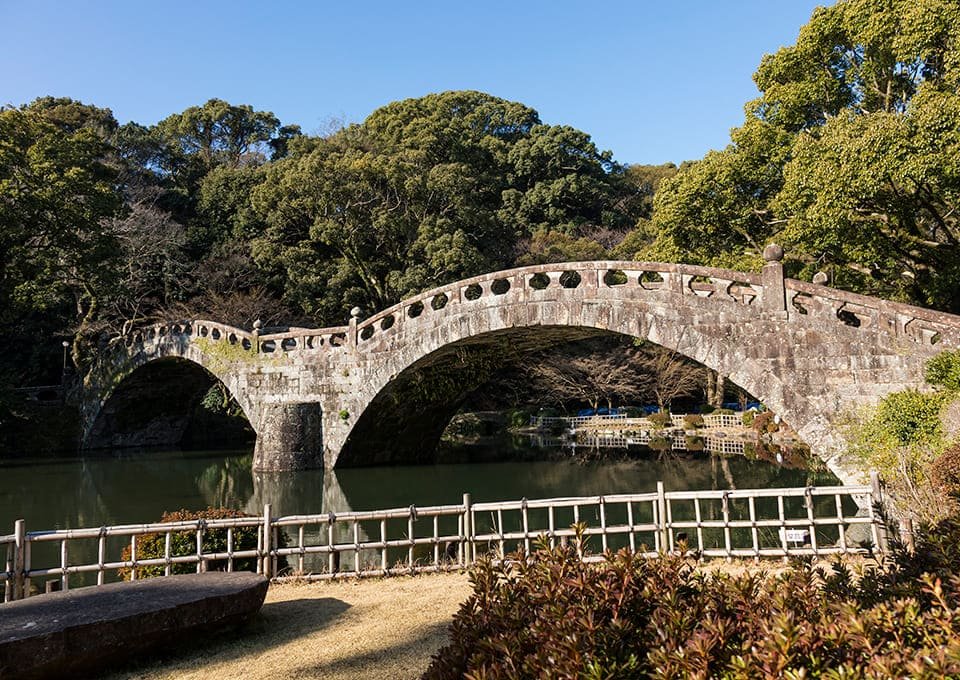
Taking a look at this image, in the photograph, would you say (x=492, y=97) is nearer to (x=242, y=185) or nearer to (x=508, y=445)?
(x=242, y=185)

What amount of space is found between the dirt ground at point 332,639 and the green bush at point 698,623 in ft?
6.10

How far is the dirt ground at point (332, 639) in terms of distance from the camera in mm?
4578

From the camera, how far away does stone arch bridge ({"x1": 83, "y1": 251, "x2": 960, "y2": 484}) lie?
35.3 ft

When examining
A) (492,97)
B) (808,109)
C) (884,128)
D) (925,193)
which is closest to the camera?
(884,128)

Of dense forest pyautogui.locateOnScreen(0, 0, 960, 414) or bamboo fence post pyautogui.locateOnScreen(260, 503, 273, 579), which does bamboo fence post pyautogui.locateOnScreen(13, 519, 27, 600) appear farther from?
dense forest pyautogui.locateOnScreen(0, 0, 960, 414)

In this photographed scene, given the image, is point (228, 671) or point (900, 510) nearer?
point (228, 671)

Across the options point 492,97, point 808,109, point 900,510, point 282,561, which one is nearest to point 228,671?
point 282,561

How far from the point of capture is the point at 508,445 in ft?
83.0

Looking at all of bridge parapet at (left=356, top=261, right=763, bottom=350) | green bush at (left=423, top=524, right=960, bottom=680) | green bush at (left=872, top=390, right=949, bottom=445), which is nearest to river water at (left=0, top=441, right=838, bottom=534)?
bridge parapet at (left=356, top=261, right=763, bottom=350)

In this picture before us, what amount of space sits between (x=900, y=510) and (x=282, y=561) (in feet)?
22.5

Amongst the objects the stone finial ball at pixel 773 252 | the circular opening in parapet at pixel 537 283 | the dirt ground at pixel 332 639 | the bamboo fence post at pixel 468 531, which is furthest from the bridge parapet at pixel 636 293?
the dirt ground at pixel 332 639

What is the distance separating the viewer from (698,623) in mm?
2627

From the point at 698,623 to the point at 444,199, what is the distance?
25.0m

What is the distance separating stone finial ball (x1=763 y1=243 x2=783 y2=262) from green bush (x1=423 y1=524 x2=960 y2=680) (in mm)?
8342
